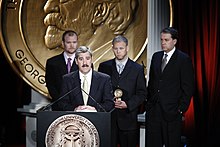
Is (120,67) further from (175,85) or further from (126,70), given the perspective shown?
(175,85)

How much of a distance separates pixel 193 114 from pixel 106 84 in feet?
5.29

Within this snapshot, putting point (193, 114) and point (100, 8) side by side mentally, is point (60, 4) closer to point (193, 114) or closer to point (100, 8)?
point (100, 8)

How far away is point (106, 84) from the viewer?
3695 millimetres

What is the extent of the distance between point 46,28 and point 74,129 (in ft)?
7.68

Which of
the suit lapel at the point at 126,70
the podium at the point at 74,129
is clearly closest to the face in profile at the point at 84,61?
the podium at the point at 74,129

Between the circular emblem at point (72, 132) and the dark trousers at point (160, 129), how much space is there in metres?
1.10

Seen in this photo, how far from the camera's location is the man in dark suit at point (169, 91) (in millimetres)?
4109

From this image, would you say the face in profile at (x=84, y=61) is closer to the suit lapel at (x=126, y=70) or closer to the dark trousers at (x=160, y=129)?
the suit lapel at (x=126, y=70)

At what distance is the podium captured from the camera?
3.19 meters

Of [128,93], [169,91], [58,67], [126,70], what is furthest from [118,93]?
[58,67]

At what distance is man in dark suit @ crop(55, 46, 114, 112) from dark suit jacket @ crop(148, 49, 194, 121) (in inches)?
24.5

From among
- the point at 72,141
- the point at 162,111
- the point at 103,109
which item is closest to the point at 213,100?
the point at 162,111

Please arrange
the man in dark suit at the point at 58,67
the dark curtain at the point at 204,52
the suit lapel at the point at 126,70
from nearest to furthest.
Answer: the suit lapel at the point at 126,70
the man in dark suit at the point at 58,67
the dark curtain at the point at 204,52

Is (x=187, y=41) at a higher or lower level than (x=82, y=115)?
higher
